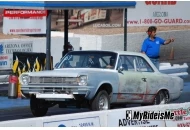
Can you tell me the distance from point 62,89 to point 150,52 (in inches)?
174

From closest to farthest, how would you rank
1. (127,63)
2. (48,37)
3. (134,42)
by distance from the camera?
(127,63), (48,37), (134,42)

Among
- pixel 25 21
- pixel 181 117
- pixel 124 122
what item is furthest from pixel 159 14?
pixel 124 122

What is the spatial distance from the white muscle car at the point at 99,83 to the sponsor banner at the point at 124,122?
3489 millimetres

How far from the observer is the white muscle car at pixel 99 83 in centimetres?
1447

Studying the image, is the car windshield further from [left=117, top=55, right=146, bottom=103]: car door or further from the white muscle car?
[left=117, top=55, right=146, bottom=103]: car door

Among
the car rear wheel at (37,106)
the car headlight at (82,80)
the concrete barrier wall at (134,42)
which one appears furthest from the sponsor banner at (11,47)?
the car headlight at (82,80)

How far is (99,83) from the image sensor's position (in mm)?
14578

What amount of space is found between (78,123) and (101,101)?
5.04 meters

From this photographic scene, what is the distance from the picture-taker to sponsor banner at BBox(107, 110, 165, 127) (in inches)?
Result: 408

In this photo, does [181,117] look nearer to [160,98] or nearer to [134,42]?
[160,98]

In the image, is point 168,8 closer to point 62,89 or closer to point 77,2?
point 77,2

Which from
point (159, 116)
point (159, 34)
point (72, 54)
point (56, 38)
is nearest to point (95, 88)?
point (72, 54)

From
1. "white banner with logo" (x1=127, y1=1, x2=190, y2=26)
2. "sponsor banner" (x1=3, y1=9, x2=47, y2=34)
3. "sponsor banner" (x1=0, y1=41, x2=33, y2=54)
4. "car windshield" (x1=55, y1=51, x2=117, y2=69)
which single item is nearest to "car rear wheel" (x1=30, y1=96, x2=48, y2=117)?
"car windshield" (x1=55, y1=51, x2=117, y2=69)

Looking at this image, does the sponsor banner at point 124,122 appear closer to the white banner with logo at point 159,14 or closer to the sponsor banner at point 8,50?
the sponsor banner at point 8,50
